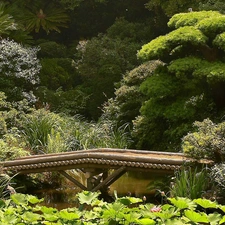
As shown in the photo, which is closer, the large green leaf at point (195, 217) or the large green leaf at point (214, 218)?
the large green leaf at point (195, 217)

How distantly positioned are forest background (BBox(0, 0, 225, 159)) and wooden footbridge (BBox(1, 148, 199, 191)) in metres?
0.60

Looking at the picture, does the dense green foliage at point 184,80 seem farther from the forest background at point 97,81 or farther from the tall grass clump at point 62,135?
the tall grass clump at point 62,135

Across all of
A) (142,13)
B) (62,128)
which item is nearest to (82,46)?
(142,13)

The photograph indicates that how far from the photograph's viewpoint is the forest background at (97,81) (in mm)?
9414

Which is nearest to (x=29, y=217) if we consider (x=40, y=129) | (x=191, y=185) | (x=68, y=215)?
(x=68, y=215)

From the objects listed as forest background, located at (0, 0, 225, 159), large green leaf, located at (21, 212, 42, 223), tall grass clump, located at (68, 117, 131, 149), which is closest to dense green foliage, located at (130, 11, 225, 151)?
forest background, located at (0, 0, 225, 159)

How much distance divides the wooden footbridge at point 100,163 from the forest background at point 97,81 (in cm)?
60

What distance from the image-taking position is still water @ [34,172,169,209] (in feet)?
27.2

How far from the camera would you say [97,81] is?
45.7ft

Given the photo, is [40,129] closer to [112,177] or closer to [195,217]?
[112,177]

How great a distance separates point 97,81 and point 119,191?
18.1ft

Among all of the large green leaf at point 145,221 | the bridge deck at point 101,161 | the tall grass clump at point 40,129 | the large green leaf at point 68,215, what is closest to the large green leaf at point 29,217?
the large green leaf at point 68,215

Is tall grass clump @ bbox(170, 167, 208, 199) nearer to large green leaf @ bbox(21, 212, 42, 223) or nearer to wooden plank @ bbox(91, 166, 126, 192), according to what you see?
wooden plank @ bbox(91, 166, 126, 192)

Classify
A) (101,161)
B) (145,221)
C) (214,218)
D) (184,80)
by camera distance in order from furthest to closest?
1. (184,80)
2. (101,161)
3. (214,218)
4. (145,221)
